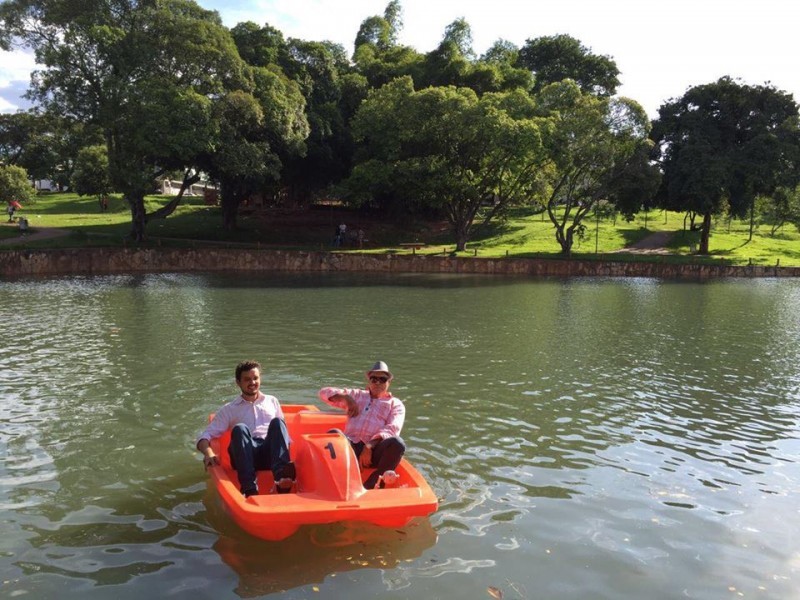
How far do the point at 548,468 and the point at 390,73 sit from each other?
4509cm

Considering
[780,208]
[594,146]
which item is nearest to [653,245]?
[780,208]

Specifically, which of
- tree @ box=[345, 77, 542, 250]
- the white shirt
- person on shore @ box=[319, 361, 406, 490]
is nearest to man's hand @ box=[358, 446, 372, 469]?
person on shore @ box=[319, 361, 406, 490]

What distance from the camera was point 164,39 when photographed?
109ft

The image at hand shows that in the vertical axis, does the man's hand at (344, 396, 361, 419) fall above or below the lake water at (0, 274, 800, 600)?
above

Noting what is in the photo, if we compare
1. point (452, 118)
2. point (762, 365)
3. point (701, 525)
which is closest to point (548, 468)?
point (701, 525)

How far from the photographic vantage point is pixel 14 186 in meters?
40.8

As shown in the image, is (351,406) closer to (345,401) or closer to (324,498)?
(345,401)

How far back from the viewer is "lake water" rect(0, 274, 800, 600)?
5.42 m

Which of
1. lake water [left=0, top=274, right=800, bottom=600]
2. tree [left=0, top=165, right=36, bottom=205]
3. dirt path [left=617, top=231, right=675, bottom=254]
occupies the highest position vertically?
tree [left=0, top=165, right=36, bottom=205]

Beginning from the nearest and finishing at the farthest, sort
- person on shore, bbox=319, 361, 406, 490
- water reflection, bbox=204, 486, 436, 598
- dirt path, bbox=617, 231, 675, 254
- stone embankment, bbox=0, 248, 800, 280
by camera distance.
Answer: water reflection, bbox=204, 486, 436, 598 < person on shore, bbox=319, 361, 406, 490 < stone embankment, bbox=0, 248, 800, 280 < dirt path, bbox=617, 231, 675, 254

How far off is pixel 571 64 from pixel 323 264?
127ft

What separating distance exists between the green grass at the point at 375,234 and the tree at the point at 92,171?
87.4 inches

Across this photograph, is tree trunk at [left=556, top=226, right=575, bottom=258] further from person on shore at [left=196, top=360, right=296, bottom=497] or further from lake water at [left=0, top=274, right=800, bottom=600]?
person on shore at [left=196, top=360, right=296, bottom=497]

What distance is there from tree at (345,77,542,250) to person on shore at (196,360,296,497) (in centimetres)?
3185
